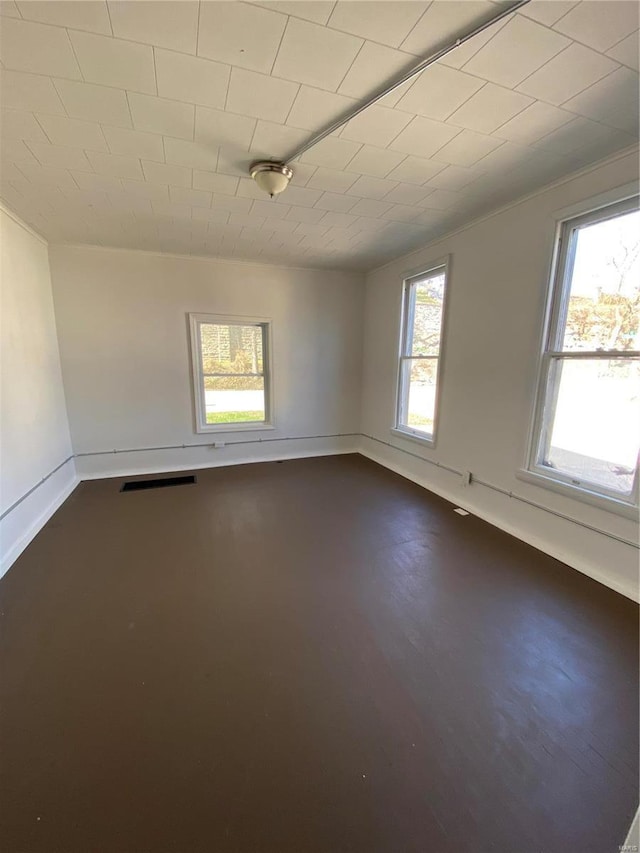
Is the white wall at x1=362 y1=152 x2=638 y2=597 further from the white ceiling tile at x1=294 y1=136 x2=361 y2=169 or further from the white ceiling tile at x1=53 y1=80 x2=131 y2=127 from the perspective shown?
the white ceiling tile at x1=53 y1=80 x2=131 y2=127

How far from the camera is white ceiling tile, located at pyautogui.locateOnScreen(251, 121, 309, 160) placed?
1.74 metres

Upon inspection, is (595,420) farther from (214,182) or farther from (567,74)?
(214,182)

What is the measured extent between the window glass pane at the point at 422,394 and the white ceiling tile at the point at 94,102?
303cm

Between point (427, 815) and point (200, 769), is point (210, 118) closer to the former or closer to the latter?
point (200, 769)

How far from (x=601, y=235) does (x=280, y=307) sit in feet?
10.5

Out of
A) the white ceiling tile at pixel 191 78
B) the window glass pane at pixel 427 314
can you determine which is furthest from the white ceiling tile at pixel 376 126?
the window glass pane at pixel 427 314

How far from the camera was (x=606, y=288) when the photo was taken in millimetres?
2137

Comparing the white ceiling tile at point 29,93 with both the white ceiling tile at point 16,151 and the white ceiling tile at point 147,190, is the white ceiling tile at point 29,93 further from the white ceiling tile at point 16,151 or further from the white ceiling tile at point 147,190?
the white ceiling tile at point 147,190

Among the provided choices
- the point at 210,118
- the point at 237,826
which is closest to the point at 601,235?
the point at 210,118

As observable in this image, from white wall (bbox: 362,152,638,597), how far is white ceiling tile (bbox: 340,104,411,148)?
1308 mm

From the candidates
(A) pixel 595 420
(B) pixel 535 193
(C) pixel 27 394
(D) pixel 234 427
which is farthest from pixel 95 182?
(A) pixel 595 420

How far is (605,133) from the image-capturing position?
180cm

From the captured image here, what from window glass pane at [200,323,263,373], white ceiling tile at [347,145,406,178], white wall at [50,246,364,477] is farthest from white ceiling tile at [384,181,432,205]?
window glass pane at [200,323,263,373]

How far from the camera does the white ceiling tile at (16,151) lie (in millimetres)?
1833
